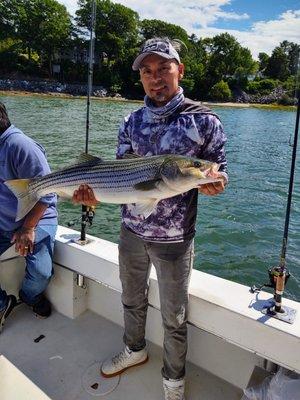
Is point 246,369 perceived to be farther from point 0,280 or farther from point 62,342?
point 0,280

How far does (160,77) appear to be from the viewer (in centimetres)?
272

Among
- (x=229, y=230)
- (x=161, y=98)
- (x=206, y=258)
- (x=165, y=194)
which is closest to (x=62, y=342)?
(x=165, y=194)

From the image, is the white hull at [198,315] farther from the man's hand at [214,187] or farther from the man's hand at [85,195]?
the man's hand at [214,187]

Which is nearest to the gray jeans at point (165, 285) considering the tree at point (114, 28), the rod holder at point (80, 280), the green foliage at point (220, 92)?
the rod holder at point (80, 280)

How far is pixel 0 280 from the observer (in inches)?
158

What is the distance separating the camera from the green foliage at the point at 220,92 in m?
82.8

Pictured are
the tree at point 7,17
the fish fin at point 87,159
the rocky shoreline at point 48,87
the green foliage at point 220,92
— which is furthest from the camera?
the green foliage at point 220,92

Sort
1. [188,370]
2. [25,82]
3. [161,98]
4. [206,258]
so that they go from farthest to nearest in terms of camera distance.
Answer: [25,82] → [206,258] → [188,370] → [161,98]

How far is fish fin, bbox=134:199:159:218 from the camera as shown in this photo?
8.36 ft

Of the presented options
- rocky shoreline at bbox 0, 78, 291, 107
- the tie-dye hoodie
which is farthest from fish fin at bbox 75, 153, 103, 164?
rocky shoreline at bbox 0, 78, 291, 107

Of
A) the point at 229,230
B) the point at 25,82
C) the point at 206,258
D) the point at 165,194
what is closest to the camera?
the point at 165,194

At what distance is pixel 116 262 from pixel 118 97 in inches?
2763

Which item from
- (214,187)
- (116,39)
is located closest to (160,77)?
(214,187)

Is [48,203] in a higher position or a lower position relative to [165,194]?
lower
